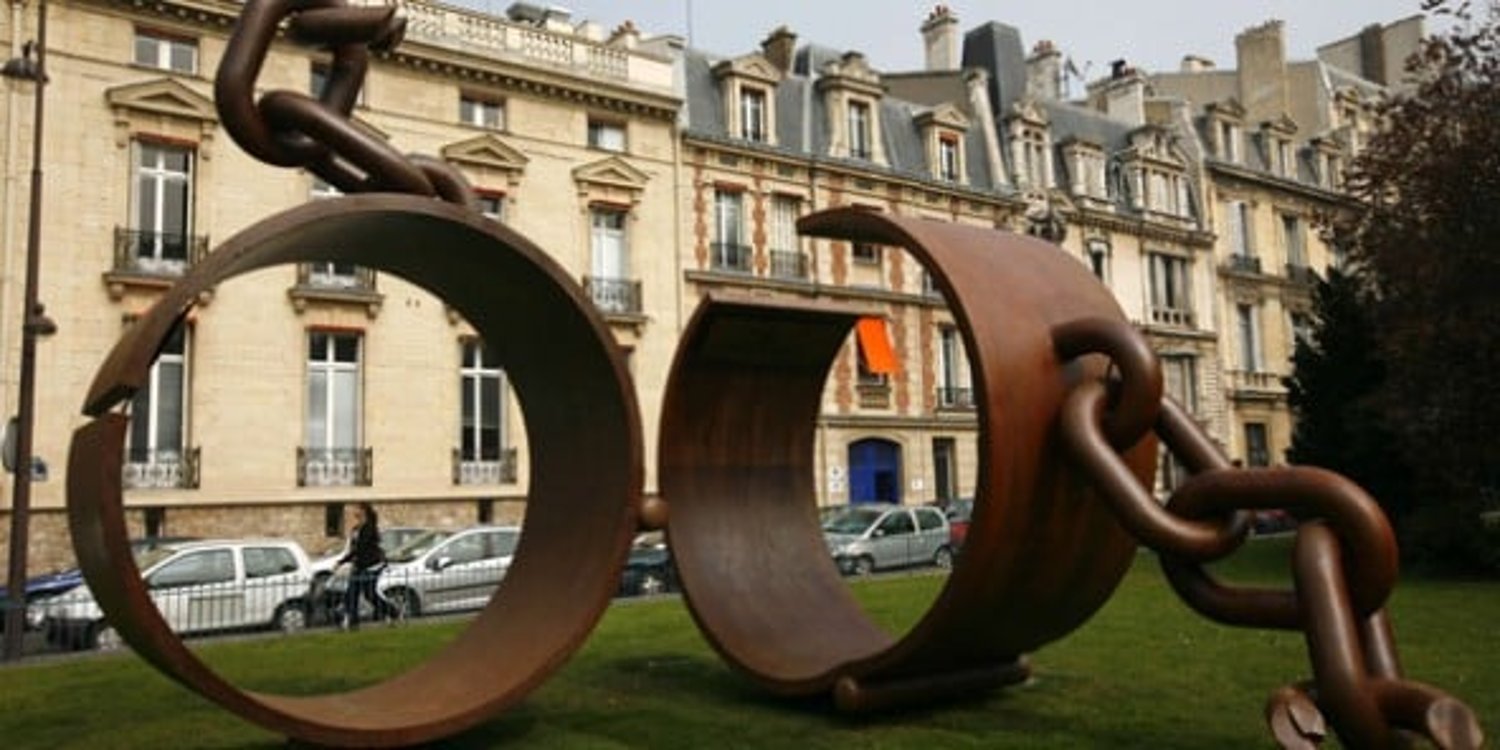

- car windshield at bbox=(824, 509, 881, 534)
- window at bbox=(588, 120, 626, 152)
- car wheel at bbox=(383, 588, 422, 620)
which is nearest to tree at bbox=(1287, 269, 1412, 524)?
car windshield at bbox=(824, 509, 881, 534)

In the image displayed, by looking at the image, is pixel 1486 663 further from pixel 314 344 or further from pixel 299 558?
pixel 314 344

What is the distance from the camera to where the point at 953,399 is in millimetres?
34969

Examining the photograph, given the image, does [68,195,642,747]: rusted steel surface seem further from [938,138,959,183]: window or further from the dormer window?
[938,138,959,183]: window

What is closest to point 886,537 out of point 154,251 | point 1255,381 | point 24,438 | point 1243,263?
point 24,438

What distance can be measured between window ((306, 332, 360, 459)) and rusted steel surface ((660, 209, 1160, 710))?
17303 millimetres

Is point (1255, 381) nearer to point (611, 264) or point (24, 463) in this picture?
point (611, 264)

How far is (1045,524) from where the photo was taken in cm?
721

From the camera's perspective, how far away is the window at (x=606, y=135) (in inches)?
1164

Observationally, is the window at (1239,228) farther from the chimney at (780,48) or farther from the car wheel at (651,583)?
the car wheel at (651,583)

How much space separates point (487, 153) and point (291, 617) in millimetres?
13111

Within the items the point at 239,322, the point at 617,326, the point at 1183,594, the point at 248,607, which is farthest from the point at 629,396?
the point at 617,326

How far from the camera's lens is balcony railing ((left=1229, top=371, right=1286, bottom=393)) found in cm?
4253

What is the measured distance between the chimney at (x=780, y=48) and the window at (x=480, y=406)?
1347 centimetres

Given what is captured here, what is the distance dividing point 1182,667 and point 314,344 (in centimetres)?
1962
